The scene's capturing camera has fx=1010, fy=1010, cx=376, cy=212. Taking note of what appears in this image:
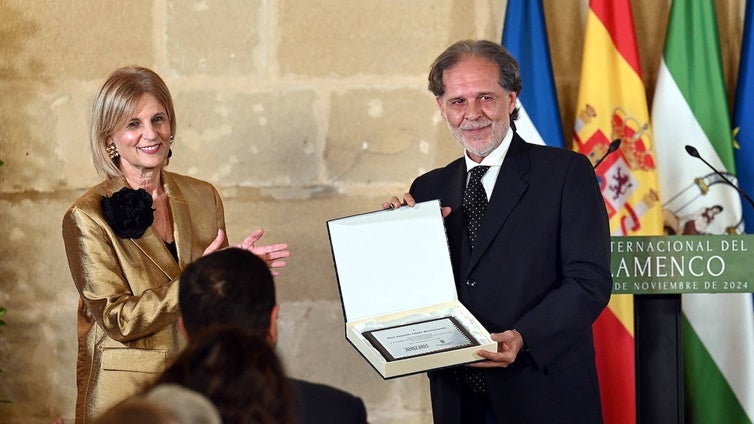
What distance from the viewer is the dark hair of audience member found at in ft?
4.56

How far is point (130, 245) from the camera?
10.7ft

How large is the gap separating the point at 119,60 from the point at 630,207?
8.27 ft

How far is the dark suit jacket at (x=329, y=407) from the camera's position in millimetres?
1976

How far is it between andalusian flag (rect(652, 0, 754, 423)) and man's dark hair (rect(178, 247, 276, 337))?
294 cm

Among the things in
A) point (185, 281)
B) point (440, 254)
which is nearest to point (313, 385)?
point (185, 281)

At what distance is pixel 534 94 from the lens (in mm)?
4734

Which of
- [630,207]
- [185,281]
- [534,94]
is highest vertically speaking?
[534,94]

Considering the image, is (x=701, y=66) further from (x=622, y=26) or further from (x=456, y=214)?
(x=456, y=214)

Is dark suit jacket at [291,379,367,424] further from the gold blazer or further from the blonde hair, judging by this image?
the blonde hair

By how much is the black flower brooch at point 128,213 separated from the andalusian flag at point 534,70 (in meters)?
2.06

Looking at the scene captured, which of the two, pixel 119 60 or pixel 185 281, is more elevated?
pixel 119 60

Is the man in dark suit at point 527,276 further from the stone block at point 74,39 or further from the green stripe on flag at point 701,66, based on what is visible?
the stone block at point 74,39

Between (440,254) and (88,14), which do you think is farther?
(88,14)

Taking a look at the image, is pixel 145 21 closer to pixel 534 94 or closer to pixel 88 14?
pixel 88 14
